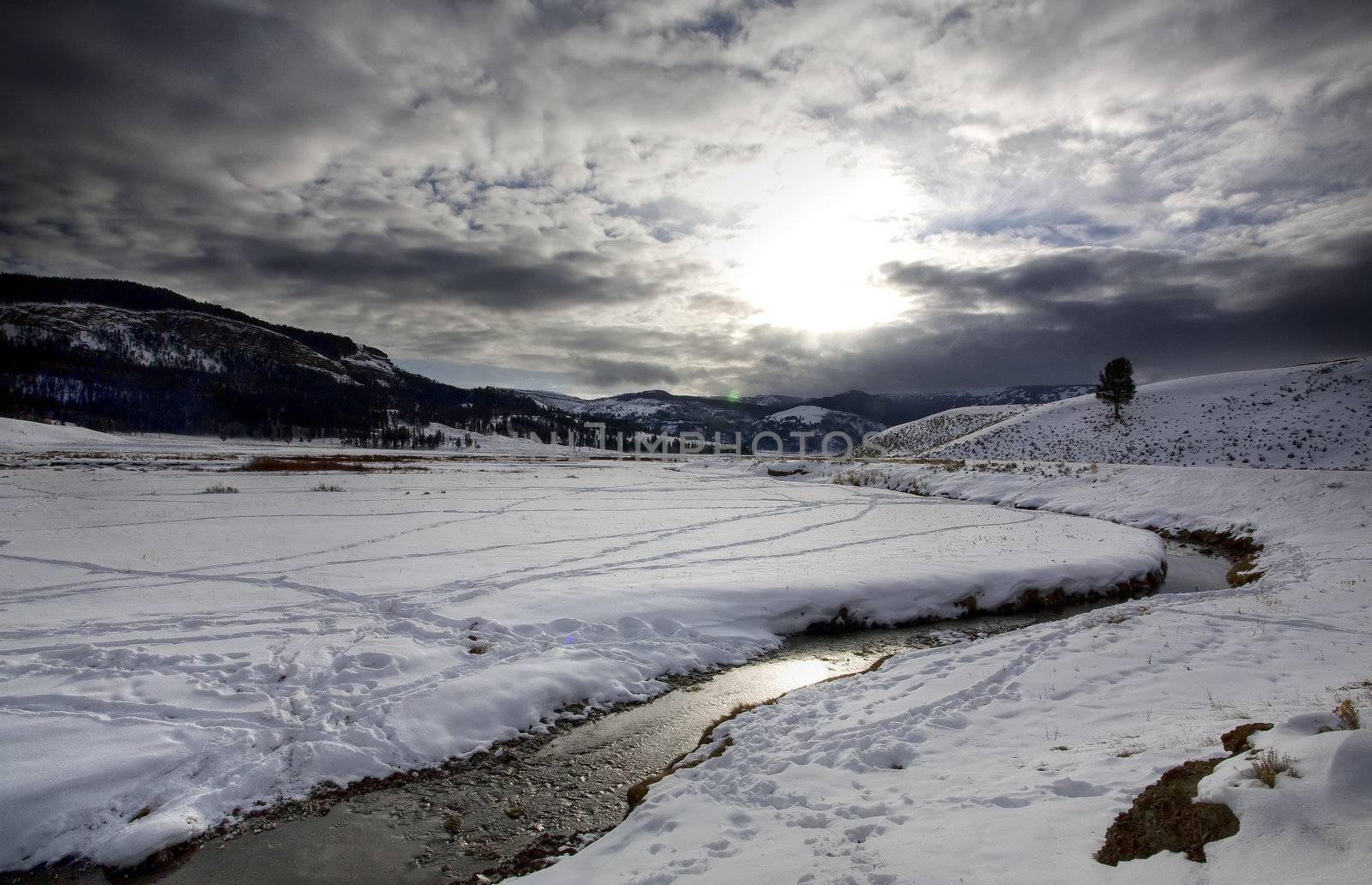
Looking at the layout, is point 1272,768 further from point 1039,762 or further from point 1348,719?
point 1039,762

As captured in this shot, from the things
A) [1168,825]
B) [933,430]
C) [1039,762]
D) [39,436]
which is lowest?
[1039,762]

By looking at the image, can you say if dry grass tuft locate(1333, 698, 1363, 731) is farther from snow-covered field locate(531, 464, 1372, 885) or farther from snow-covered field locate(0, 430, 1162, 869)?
snow-covered field locate(0, 430, 1162, 869)

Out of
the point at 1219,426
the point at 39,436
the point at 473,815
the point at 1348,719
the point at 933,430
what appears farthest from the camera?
the point at 933,430

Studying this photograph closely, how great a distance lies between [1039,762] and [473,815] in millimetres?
6906

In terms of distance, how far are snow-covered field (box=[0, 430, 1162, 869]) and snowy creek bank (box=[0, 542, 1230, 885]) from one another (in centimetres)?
42

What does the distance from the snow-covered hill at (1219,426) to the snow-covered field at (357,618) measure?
32.2 metres

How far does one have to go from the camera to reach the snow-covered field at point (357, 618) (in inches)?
297

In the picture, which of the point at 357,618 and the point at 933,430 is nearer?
the point at 357,618

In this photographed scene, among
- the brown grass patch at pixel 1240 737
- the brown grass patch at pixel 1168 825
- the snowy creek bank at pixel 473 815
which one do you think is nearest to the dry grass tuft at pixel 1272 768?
the brown grass patch at pixel 1168 825

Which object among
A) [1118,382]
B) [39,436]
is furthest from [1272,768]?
[39,436]

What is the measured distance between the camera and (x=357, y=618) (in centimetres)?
1262

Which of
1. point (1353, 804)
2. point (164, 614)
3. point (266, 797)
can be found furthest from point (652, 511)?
point (1353, 804)

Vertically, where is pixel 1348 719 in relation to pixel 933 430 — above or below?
below

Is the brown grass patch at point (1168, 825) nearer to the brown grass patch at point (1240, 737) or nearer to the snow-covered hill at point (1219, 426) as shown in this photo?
the brown grass patch at point (1240, 737)
